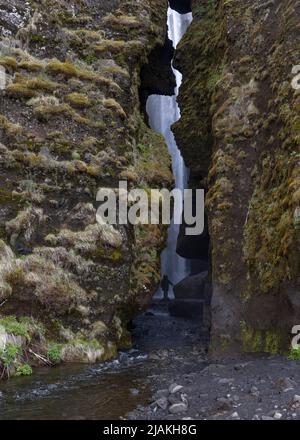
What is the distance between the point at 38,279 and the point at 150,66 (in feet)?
47.6

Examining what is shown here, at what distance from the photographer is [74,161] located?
1748 cm

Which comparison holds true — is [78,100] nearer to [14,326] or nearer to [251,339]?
[14,326]

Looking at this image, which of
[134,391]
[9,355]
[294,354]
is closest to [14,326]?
[9,355]

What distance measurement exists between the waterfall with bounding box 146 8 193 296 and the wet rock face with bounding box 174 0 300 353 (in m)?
24.4

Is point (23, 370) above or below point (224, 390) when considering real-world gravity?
below

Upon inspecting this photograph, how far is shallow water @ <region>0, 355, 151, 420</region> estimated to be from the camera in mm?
8883

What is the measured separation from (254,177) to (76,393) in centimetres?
1008

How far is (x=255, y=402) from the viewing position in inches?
330

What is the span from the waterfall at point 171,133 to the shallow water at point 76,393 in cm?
3072

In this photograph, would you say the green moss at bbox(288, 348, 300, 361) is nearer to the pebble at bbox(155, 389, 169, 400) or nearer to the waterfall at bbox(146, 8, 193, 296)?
the pebble at bbox(155, 389, 169, 400)

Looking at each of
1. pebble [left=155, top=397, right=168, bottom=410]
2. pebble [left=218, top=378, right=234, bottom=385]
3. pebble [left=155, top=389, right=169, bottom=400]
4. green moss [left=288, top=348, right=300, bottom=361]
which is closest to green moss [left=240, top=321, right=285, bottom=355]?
green moss [left=288, top=348, right=300, bottom=361]

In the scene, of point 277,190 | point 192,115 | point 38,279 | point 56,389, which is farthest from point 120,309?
point 192,115

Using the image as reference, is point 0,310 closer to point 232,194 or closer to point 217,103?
point 232,194

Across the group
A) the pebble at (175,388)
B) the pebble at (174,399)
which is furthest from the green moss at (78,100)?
the pebble at (174,399)
